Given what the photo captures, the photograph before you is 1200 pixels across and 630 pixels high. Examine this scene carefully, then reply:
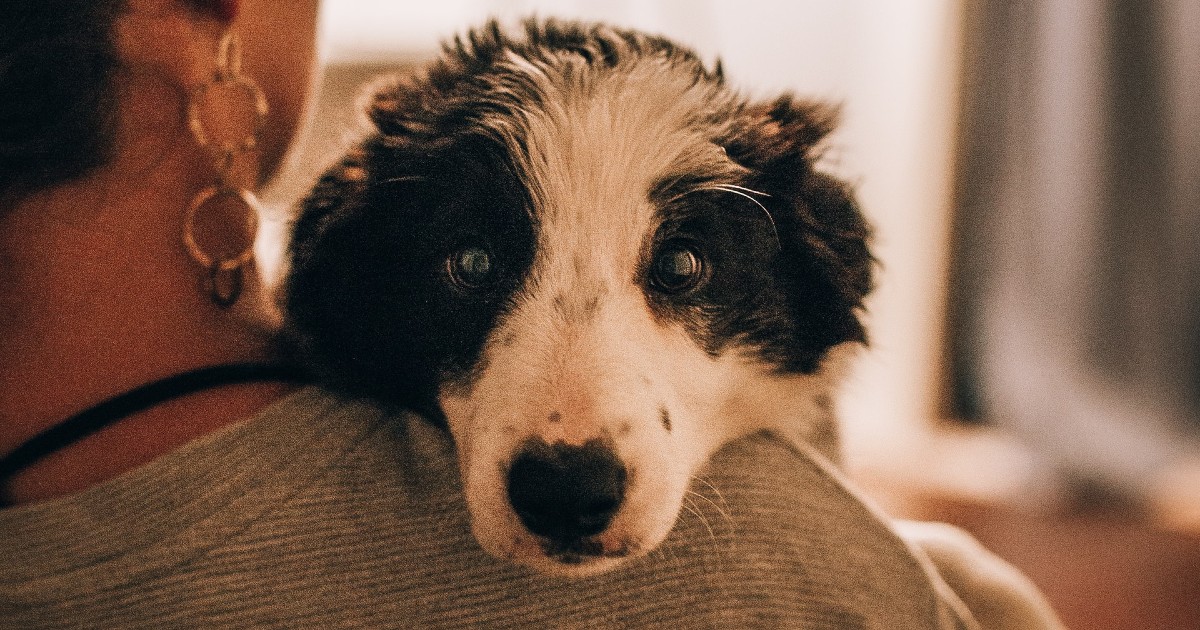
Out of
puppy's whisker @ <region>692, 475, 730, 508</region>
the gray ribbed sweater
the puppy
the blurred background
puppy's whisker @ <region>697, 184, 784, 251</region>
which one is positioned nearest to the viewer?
the gray ribbed sweater

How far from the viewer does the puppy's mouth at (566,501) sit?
938 millimetres

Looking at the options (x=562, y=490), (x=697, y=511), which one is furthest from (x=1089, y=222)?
(x=562, y=490)

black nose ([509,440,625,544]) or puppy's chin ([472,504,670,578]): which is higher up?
black nose ([509,440,625,544])

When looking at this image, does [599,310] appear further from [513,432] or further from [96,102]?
[96,102]

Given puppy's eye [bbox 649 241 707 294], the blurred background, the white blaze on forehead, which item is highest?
the white blaze on forehead

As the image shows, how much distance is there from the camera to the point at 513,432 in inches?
38.8

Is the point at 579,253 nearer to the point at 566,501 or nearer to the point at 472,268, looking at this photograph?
the point at 472,268

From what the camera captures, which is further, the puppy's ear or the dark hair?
the puppy's ear

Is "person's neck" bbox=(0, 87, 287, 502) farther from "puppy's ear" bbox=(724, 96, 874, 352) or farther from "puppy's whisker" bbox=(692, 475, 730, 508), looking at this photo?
"puppy's ear" bbox=(724, 96, 874, 352)

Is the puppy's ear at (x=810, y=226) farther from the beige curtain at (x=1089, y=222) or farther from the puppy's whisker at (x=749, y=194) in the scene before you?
the beige curtain at (x=1089, y=222)

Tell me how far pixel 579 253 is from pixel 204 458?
0.49 metres

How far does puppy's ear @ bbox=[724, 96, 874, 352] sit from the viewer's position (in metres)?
1.26

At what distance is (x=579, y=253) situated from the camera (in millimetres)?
1146

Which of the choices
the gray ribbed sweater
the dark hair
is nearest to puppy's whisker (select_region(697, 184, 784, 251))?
the gray ribbed sweater
